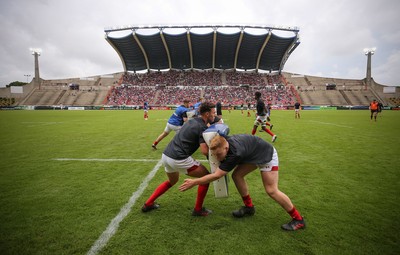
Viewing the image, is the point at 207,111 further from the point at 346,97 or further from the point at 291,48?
the point at 346,97

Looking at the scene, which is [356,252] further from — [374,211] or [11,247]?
[11,247]

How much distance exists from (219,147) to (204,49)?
58.8m

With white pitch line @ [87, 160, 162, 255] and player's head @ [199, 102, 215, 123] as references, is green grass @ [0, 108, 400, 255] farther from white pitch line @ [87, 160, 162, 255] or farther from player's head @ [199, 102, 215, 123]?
player's head @ [199, 102, 215, 123]

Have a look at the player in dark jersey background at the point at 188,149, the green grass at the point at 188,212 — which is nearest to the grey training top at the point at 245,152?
the player in dark jersey background at the point at 188,149

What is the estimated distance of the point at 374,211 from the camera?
11.5 feet

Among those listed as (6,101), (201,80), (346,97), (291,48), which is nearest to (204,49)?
(201,80)

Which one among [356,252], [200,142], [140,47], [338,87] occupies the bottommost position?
[356,252]

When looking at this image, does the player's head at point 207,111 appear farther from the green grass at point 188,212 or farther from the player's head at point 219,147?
the green grass at point 188,212

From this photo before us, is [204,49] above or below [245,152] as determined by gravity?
above

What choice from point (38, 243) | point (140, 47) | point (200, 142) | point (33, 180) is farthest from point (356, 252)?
point (140, 47)

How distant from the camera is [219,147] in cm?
262

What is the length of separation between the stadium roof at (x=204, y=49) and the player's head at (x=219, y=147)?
172 ft

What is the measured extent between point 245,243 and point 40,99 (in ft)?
245

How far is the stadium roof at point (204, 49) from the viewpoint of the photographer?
169ft
